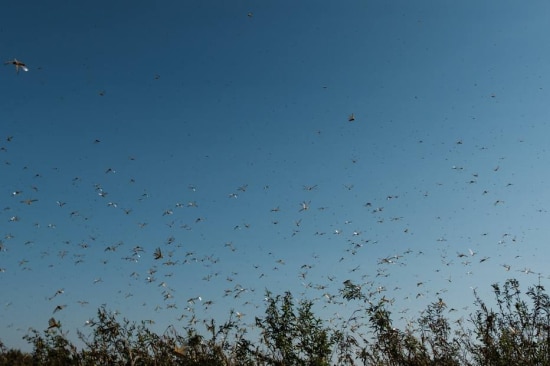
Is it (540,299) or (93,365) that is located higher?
(540,299)

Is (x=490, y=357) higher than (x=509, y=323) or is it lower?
lower

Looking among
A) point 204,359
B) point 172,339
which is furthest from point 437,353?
point 172,339

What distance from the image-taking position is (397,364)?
11273 millimetres

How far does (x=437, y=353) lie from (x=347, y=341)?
93.0 inches

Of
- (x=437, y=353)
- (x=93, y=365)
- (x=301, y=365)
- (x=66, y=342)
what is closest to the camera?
(x=301, y=365)

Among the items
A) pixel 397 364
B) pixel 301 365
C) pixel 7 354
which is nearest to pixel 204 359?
pixel 301 365

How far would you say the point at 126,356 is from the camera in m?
11.3

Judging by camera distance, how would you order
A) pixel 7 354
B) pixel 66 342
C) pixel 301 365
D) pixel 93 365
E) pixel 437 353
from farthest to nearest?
pixel 7 354
pixel 66 342
pixel 437 353
pixel 93 365
pixel 301 365

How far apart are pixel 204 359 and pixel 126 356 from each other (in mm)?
2015

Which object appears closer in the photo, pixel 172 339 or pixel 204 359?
pixel 204 359

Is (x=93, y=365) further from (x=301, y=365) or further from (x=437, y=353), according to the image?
(x=437, y=353)

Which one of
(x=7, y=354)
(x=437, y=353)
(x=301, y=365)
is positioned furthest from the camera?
(x=7, y=354)

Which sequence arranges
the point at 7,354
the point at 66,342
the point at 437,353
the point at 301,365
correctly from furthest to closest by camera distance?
the point at 7,354
the point at 66,342
the point at 437,353
the point at 301,365

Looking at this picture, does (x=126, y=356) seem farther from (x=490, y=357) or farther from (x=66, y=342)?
(x=490, y=357)
